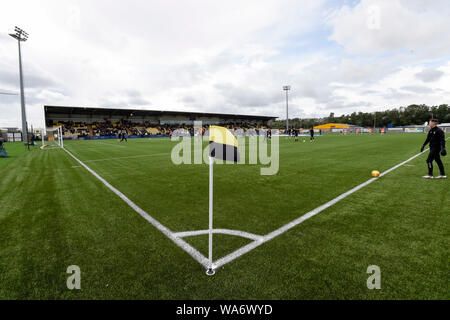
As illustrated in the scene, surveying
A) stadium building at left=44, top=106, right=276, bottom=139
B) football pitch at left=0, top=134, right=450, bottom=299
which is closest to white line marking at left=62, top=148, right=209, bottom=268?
football pitch at left=0, top=134, right=450, bottom=299

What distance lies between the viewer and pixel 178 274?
2.51 meters

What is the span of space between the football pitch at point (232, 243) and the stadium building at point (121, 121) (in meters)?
46.8

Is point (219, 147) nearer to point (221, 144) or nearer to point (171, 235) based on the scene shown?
point (221, 144)

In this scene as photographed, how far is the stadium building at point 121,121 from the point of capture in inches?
2020

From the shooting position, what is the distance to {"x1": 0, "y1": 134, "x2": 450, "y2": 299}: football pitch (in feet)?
7.49

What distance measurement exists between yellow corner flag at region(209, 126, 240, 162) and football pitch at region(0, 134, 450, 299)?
133 centimetres

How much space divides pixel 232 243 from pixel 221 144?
1496 mm

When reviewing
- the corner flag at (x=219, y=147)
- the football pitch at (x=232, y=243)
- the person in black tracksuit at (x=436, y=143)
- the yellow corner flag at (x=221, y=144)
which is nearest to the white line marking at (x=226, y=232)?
the football pitch at (x=232, y=243)

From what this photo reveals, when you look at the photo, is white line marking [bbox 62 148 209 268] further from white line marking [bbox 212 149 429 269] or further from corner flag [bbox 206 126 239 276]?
corner flag [bbox 206 126 239 276]

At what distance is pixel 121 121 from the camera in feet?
201

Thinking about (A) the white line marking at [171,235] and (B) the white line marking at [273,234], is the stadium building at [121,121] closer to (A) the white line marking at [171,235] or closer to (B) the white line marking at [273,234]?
(A) the white line marking at [171,235]

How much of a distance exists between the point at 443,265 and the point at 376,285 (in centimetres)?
103

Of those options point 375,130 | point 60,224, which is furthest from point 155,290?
point 375,130
